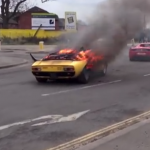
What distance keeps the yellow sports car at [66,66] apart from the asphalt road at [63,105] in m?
0.33

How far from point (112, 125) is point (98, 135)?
3.38ft

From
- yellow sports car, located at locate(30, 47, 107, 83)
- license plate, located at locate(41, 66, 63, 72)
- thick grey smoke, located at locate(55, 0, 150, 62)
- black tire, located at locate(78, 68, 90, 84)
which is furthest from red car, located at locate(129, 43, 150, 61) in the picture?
license plate, located at locate(41, 66, 63, 72)

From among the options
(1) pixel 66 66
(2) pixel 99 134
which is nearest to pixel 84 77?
(1) pixel 66 66

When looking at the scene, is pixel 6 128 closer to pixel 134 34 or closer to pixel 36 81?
pixel 36 81

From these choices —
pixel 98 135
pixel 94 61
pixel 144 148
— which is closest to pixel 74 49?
pixel 94 61

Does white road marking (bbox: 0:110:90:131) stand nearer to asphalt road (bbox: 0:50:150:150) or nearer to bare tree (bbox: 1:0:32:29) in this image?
asphalt road (bbox: 0:50:150:150)

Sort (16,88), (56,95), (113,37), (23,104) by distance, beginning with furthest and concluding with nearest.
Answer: (113,37) → (16,88) → (56,95) → (23,104)

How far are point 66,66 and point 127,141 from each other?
25.4 feet

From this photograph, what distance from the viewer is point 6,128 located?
26.7 ft

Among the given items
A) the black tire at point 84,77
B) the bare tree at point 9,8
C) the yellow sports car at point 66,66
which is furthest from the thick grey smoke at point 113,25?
the bare tree at point 9,8

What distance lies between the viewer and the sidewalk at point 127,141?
657cm

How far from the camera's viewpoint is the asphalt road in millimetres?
7531

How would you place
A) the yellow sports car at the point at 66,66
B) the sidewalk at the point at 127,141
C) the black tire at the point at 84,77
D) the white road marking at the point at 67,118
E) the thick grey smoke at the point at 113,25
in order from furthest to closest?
the thick grey smoke at the point at 113,25 → the black tire at the point at 84,77 → the yellow sports car at the point at 66,66 → the white road marking at the point at 67,118 → the sidewalk at the point at 127,141

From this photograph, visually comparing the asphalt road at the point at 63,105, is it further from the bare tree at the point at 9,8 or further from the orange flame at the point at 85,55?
the bare tree at the point at 9,8
